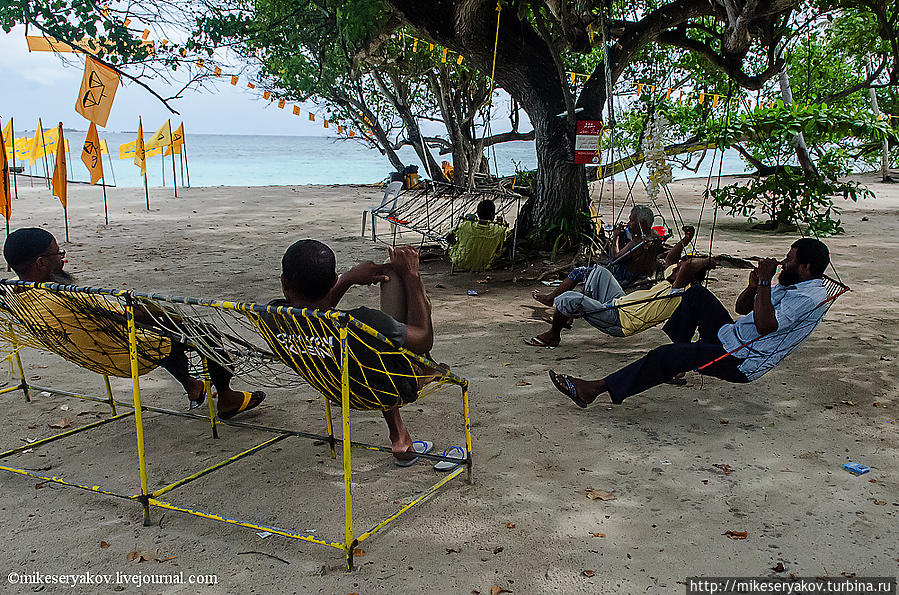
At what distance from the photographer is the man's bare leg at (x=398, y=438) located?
119 inches

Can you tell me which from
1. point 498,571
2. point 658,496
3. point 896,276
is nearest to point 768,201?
point 896,276

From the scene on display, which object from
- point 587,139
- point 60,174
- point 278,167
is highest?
point 278,167

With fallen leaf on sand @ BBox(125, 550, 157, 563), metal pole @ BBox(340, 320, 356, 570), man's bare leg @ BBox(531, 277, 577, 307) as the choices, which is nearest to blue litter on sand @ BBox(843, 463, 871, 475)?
metal pole @ BBox(340, 320, 356, 570)

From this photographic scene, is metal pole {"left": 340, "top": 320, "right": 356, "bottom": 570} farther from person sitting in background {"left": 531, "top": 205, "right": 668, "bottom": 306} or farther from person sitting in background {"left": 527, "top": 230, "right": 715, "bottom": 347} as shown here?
person sitting in background {"left": 531, "top": 205, "right": 668, "bottom": 306}

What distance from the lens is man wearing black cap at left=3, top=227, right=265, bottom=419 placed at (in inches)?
110

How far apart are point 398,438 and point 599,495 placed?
0.82 meters

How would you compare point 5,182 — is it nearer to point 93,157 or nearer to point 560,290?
point 560,290

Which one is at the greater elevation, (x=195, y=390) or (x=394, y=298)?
(x=394, y=298)

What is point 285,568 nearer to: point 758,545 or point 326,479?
point 326,479

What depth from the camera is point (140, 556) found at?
239cm

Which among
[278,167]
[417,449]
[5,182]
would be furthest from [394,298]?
[278,167]

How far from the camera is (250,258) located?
7.99 meters

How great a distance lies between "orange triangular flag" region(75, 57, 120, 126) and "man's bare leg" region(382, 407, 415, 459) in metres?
4.65

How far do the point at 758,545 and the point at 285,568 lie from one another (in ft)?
4.91
